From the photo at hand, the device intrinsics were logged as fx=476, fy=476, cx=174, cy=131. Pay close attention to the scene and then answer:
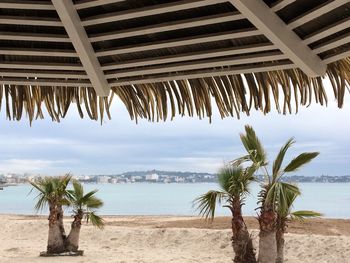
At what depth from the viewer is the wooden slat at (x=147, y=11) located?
5.96 ft

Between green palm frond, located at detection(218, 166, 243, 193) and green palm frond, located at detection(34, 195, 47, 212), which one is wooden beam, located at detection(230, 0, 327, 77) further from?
green palm frond, located at detection(34, 195, 47, 212)

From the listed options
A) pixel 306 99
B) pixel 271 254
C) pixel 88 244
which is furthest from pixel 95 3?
pixel 88 244

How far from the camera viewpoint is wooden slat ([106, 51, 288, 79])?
211cm

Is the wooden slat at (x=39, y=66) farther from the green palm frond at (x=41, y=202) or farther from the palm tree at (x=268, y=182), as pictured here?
the green palm frond at (x=41, y=202)

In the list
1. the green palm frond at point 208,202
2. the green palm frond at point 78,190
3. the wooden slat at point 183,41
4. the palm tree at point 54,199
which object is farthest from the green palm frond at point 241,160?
the wooden slat at point 183,41

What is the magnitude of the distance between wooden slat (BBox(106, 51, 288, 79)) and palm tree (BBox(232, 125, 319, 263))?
534 centimetres

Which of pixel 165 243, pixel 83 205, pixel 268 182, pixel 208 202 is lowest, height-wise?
pixel 165 243

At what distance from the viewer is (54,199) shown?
11.4 meters

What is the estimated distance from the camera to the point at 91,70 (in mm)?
2320

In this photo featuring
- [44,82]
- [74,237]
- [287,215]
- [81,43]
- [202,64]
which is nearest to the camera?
[81,43]

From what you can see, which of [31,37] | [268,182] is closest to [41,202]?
[268,182]

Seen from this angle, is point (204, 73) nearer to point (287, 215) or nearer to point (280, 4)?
point (280, 4)

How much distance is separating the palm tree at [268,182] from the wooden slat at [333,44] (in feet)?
18.1

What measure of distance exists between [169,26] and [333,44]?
2.20 ft
